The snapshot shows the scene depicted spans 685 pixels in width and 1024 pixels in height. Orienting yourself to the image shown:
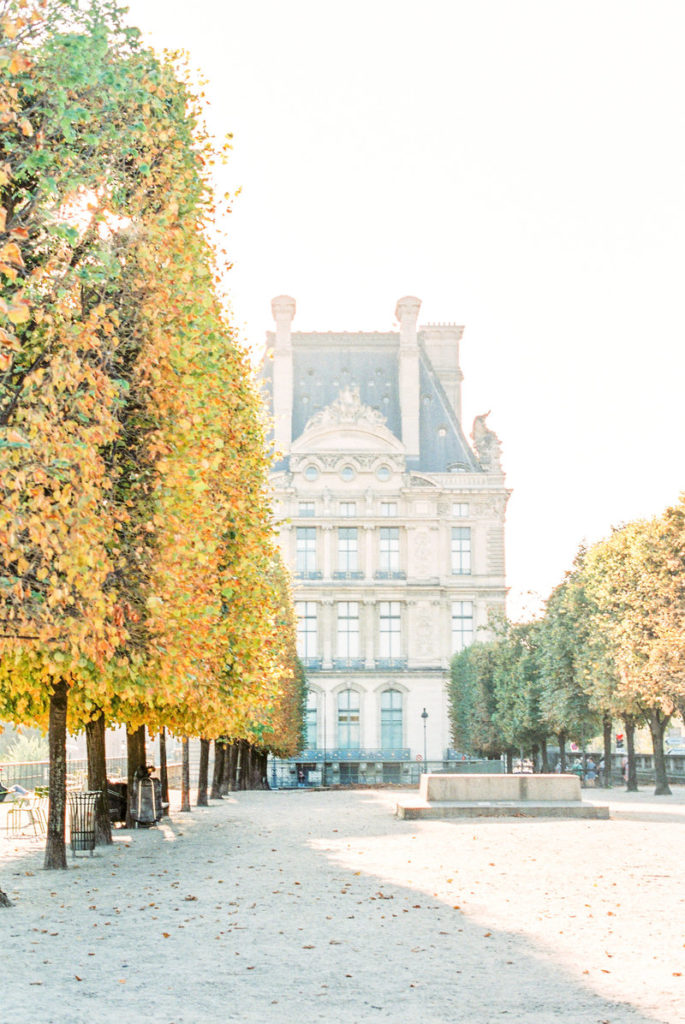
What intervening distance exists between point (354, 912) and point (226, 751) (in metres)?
30.6

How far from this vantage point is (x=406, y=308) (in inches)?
3081

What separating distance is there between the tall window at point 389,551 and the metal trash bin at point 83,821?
55730mm

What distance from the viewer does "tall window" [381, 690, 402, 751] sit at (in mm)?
74000

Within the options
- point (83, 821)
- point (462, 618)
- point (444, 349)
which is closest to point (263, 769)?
point (462, 618)

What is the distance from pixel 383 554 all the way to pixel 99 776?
55.1 metres

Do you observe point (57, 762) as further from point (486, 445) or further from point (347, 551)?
point (486, 445)

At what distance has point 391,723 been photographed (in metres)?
74.2

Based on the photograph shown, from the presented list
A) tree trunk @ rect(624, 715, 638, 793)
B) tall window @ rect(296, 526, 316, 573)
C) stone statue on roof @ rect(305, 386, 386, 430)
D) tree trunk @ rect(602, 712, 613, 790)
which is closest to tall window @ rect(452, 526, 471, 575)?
stone statue on roof @ rect(305, 386, 386, 430)

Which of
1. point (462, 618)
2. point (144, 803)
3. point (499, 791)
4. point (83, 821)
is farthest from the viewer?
point (462, 618)

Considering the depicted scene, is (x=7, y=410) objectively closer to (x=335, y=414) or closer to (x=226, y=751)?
(x=226, y=751)

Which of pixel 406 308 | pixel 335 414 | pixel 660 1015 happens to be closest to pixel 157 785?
pixel 660 1015

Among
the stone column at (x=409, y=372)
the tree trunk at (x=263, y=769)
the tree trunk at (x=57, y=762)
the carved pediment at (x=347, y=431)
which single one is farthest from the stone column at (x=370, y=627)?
the tree trunk at (x=57, y=762)

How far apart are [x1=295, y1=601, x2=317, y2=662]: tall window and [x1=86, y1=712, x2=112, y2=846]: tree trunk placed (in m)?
53.9

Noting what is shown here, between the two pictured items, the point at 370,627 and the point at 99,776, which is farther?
the point at 370,627
